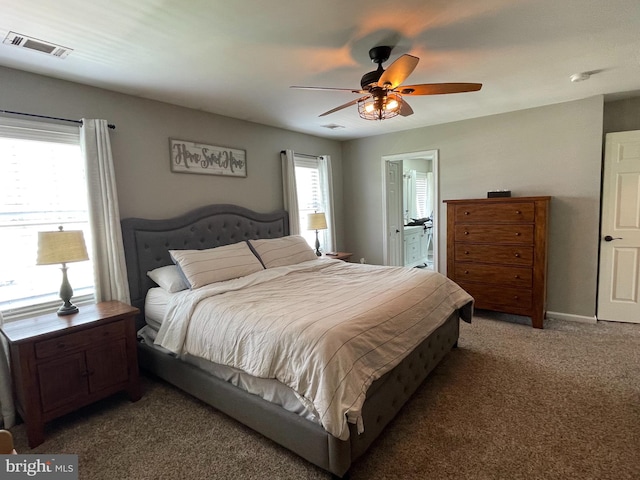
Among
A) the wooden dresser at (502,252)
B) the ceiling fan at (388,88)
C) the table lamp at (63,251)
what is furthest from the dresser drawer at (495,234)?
the table lamp at (63,251)

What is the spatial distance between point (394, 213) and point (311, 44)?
3611mm

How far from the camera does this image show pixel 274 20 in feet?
6.31

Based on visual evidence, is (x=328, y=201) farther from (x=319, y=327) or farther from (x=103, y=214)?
(x=319, y=327)

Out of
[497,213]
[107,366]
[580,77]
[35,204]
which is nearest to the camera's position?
[107,366]

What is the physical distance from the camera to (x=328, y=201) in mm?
5070

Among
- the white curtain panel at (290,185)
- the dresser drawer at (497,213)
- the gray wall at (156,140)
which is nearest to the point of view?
the gray wall at (156,140)

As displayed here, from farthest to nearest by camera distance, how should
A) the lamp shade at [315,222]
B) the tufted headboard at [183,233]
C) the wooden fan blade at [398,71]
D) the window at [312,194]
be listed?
1. the window at [312,194]
2. the lamp shade at [315,222]
3. the tufted headboard at [183,233]
4. the wooden fan blade at [398,71]

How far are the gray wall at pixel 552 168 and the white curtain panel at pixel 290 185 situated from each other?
1.79m

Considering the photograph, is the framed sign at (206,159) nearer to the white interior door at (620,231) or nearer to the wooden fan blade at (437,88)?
the wooden fan blade at (437,88)

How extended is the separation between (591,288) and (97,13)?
5.05 metres

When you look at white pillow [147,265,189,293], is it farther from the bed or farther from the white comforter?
the white comforter

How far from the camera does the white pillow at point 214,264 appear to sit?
2.86m

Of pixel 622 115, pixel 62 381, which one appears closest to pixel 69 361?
pixel 62 381

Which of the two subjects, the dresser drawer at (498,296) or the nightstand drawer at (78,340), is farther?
the dresser drawer at (498,296)
